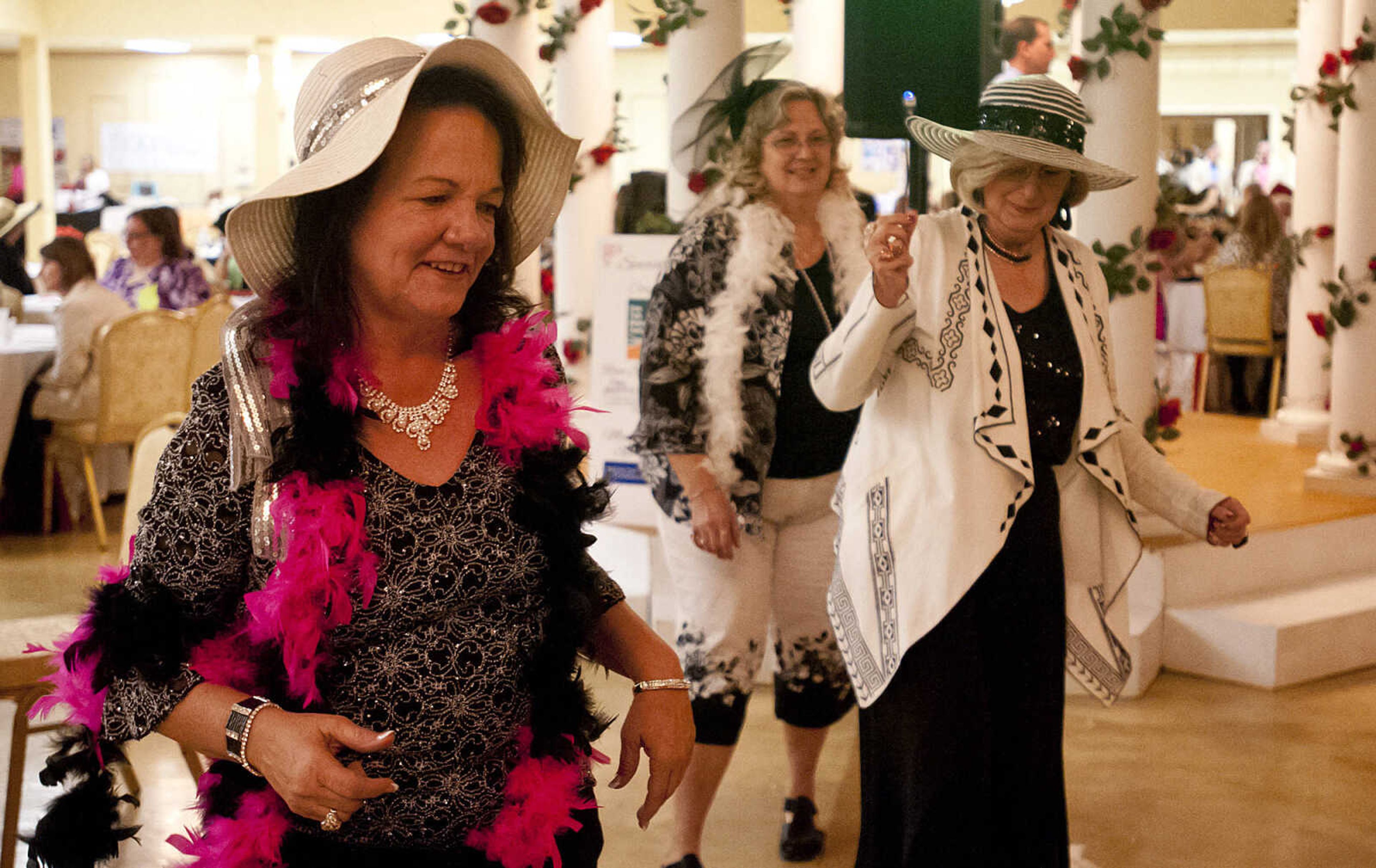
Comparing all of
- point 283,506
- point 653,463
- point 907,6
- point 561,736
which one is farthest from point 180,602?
point 907,6

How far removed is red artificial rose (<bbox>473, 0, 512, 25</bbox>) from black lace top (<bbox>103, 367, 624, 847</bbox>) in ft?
12.4

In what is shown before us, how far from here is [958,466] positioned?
2.15 meters

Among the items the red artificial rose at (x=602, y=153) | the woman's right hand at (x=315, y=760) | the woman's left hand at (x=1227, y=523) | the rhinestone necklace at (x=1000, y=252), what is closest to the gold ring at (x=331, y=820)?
the woman's right hand at (x=315, y=760)

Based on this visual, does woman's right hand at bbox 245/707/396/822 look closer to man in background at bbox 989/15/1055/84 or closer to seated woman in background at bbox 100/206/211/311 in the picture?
man in background at bbox 989/15/1055/84

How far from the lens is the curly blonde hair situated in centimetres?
276

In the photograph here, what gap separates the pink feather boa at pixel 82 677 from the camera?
130 centimetres

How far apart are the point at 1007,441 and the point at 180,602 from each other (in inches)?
51.8

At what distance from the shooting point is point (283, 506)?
1.31m

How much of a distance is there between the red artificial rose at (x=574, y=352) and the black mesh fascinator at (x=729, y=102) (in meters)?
2.24

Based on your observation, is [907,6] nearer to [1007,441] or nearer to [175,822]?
[1007,441]

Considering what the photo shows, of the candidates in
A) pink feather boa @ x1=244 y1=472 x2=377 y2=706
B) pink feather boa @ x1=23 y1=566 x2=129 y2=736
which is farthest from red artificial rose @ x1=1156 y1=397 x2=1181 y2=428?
pink feather boa @ x1=23 y1=566 x2=129 y2=736

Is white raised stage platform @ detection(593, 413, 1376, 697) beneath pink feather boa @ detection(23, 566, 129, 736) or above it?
beneath

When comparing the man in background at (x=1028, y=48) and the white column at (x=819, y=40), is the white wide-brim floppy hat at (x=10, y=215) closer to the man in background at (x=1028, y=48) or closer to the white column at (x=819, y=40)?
the white column at (x=819, y=40)

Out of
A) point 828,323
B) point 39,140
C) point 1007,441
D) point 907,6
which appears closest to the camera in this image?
point 1007,441
